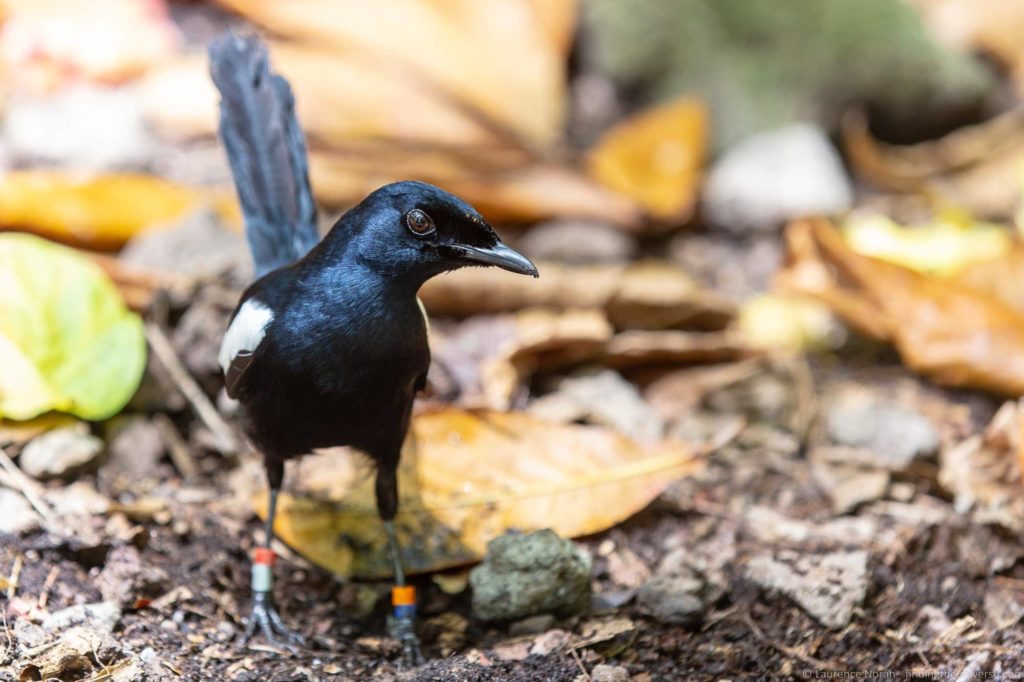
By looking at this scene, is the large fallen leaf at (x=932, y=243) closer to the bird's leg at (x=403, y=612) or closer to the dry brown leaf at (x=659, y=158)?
the dry brown leaf at (x=659, y=158)

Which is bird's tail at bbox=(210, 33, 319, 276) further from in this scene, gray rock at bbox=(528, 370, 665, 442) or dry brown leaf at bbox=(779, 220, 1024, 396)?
dry brown leaf at bbox=(779, 220, 1024, 396)

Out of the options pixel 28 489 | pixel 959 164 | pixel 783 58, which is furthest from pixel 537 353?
pixel 959 164

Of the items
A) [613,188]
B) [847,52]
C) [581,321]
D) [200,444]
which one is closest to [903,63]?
[847,52]

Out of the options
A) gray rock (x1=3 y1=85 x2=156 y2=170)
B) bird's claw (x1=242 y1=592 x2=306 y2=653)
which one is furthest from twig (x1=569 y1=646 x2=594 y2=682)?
gray rock (x1=3 y1=85 x2=156 y2=170)

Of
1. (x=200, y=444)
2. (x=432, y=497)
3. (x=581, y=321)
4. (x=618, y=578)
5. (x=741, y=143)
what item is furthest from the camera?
(x=741, y=143)

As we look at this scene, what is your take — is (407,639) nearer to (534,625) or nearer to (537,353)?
(534,625)

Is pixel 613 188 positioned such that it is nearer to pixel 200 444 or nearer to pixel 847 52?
pixel 847 52
